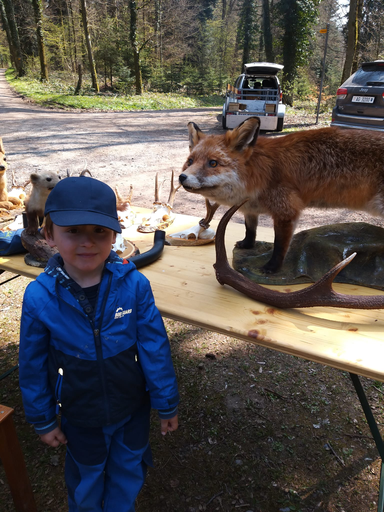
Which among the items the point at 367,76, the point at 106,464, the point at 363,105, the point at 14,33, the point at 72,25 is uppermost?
the point at 72,25

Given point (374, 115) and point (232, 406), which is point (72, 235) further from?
point (374, 115)

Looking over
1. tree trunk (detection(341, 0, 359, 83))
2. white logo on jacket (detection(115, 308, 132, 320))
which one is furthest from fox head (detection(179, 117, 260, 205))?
tree trunk (detection(341, 0, 359, 83))

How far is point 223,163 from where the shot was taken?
1.91 m

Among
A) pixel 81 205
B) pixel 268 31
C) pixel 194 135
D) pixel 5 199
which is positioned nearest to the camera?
pixel 81 205

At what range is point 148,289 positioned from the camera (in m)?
1.62

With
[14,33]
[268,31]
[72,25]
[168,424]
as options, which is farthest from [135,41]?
[168,424]

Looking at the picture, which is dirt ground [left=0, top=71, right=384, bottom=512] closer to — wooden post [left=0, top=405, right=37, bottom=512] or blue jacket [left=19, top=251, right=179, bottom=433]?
wooden post [left=0, top=405, right=37, bottom=512]

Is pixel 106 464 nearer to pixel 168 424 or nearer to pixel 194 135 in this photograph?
pixel 168 424

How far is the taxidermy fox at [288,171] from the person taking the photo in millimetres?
1896

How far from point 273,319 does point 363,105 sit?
6312mm

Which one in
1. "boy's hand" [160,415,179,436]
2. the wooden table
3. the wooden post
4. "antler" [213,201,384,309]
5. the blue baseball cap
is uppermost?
the blue baseball cap

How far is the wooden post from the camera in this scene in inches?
68.3

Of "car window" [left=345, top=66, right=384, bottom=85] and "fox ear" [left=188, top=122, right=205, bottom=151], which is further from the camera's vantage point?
"car window" [left=345, top=66, right=384, bottom=85]

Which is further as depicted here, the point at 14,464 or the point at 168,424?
the point at 14,464
